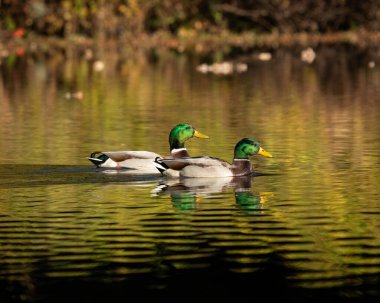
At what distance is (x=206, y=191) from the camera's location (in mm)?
16719

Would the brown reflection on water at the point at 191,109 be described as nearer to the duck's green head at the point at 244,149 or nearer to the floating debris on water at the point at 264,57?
the duck's green head at the point at 244,149

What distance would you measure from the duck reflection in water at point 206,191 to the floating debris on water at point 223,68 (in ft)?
76.1

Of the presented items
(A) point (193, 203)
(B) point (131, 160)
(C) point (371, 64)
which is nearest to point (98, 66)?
(C) point (371, 64)

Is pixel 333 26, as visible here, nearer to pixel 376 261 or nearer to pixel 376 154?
pixel 376 154

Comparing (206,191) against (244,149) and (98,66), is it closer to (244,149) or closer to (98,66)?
(244,149)

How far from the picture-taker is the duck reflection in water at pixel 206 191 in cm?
1563

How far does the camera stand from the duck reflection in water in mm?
15633

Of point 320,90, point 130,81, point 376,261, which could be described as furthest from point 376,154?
point 130,81

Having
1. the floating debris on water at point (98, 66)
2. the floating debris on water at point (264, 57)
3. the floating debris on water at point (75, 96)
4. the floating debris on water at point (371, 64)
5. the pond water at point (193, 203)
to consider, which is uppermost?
the floating debris on water at point (264, 57)

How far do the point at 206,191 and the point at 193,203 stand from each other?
106 centimetres

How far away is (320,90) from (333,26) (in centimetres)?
2762

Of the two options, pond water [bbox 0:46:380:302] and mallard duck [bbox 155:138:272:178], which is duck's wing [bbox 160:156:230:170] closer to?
mallard duck [bbox 155:138:272:178]

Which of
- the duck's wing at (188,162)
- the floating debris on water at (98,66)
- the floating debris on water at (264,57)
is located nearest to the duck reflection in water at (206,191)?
the duck's wing at (188,162)

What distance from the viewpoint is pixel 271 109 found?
28266 mm
